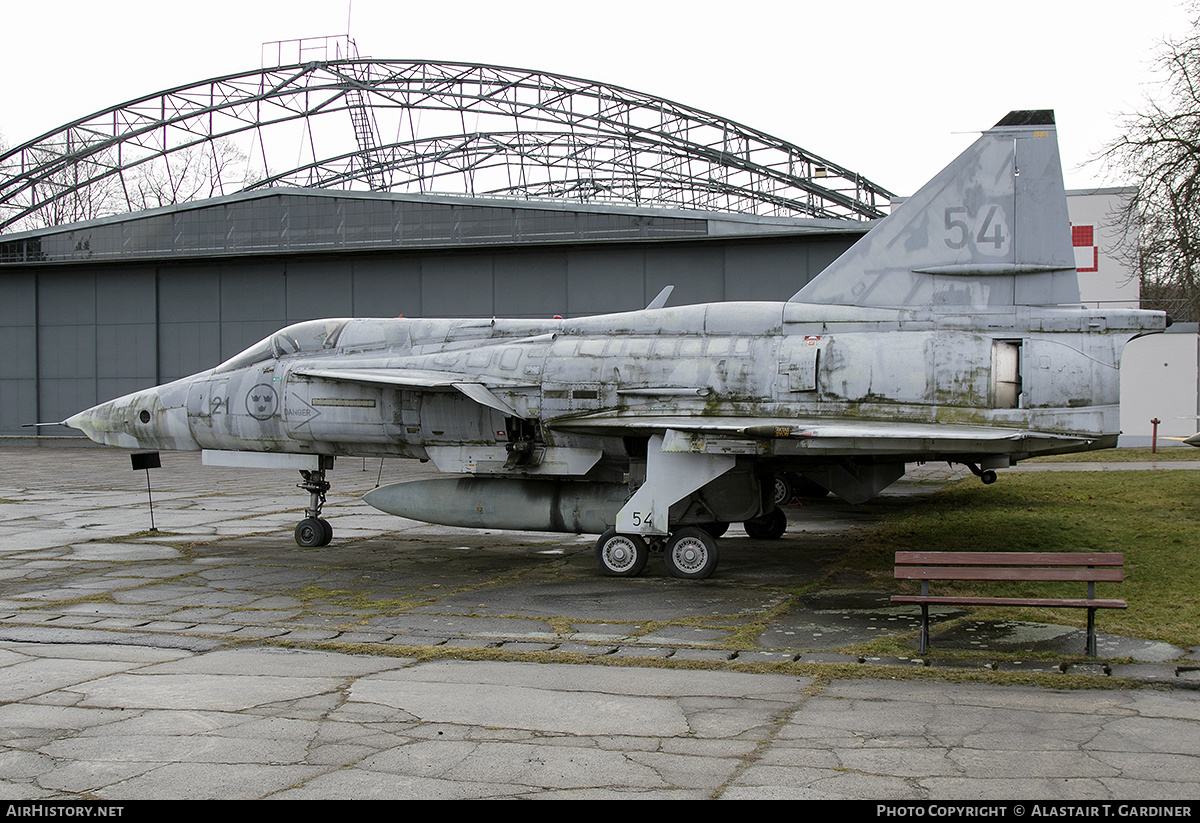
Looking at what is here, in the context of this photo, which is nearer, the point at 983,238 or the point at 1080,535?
the point at 983,238

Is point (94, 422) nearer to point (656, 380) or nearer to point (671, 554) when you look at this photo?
point (656, 380)

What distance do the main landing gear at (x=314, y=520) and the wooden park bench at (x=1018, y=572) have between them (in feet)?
29.5

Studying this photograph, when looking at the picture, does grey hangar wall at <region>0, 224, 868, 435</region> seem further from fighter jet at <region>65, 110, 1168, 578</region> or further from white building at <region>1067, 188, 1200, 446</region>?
fighter jet at <region>65, 110, 1168, 578</region>

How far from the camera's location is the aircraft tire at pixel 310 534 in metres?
13.7

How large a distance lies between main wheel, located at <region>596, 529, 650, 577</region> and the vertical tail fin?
3741mm

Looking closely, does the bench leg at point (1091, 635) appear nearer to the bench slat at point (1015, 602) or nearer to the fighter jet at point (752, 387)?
the bench slat at point (1015, 602)

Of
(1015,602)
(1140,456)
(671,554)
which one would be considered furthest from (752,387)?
(1140,456)

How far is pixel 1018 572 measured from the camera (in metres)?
6.96

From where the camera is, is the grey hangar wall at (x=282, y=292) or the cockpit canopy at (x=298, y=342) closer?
the cockpit canopy at (x=298, y=342)

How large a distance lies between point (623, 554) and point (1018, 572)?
502 cm

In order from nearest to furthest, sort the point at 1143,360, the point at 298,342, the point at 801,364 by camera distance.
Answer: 1. the point at 801,364
2. the point at 298,342
3. the point at 1143,360

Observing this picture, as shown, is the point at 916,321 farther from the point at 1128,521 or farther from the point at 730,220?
the point at 730,220

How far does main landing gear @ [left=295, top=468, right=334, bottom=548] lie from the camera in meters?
13.6

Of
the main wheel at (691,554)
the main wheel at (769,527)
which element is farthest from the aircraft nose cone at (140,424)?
the main wheel at (769,527)
